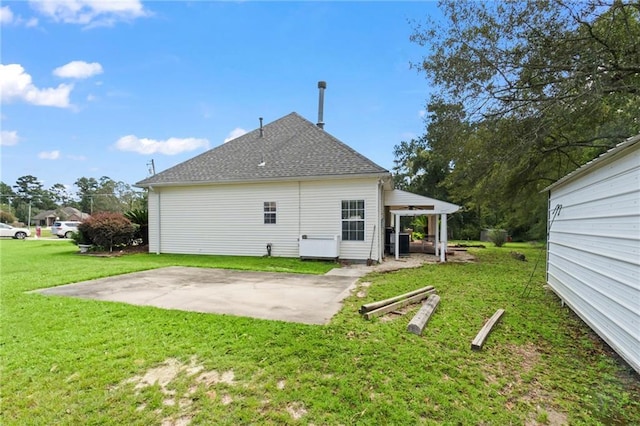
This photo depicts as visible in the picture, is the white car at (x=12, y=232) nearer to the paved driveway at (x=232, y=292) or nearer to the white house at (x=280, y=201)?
the white house at (x=280, y=201)

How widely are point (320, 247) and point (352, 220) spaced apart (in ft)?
5.00

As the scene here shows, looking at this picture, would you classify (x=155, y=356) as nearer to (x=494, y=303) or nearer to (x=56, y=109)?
(x=494, y=303)

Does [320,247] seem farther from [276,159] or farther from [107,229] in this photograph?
Result: [107,229]

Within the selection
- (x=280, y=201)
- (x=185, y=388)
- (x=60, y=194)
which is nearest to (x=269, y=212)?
(x=280, y=201)

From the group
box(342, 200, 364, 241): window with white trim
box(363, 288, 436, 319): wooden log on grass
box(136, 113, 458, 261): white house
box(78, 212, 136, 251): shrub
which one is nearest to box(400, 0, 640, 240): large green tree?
box(136, 113, 458, 261): white house

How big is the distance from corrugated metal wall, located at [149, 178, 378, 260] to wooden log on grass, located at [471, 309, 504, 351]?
6.42 meters

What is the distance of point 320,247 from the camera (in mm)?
10875

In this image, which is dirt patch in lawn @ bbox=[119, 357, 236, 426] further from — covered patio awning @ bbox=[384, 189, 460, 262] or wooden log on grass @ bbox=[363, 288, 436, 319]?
covered patio awning @ bbox=[384, 189, 460, 262]

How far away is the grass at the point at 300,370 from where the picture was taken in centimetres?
238

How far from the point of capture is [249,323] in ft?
13.8

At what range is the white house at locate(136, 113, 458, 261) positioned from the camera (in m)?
11.1

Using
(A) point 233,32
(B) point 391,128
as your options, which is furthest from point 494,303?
(B) point 391,128

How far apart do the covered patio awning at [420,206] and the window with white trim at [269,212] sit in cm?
452

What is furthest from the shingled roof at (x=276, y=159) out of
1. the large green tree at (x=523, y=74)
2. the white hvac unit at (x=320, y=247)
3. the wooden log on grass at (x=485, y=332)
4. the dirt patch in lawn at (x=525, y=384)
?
the dirt patch in lawn at (x=525, y=384)
